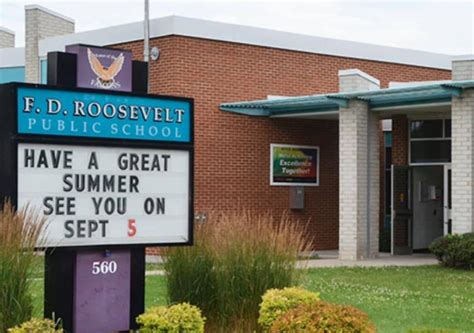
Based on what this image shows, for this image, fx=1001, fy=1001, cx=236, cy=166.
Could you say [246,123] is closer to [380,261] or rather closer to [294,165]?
[294,165]

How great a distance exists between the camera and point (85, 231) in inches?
355

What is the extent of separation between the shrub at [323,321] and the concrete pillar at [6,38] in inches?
1117

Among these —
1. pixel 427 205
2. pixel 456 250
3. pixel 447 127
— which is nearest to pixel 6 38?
pixel 427 205

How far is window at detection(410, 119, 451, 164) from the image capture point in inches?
1019

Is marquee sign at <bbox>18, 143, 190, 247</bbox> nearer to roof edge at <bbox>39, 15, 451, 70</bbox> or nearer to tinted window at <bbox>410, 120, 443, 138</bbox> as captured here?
roof edge at <bbox>39, 15, 451, 70</bbox>

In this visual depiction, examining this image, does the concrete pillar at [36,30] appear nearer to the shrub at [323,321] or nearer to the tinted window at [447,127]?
the tinted window at [447,127]

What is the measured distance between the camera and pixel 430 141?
2666cm

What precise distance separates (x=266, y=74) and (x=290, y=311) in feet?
58.9

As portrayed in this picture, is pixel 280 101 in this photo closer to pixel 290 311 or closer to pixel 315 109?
pixel 315 109

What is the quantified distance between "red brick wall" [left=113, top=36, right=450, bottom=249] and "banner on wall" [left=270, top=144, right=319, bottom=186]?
0.60 feet

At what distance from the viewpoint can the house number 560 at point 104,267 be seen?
916 cm

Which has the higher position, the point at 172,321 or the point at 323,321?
the point at 323,321

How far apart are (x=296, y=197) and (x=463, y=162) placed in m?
6.23

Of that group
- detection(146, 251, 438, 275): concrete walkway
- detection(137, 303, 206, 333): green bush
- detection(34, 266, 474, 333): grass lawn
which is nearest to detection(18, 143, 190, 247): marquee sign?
detection(137, 303, 206, 333): green bush
